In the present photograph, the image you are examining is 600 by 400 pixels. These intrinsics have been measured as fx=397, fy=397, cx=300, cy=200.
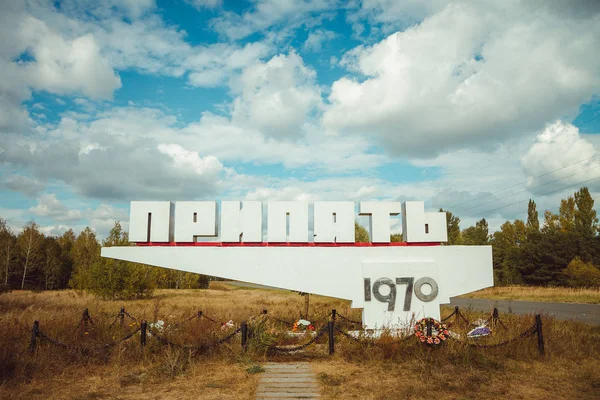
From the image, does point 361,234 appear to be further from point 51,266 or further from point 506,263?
point 51,266

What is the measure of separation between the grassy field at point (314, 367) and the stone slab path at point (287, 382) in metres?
0.20

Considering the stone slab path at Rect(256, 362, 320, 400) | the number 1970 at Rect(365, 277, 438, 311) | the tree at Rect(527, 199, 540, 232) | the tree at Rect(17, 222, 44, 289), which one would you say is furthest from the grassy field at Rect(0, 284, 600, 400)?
the tree at Rect(527, 199, 540, 232)

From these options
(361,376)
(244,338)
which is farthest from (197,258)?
(361,376)

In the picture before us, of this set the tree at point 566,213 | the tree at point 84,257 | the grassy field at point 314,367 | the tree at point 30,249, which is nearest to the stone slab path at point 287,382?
the grassy field at point 314,367

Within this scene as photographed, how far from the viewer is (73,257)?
52812mm

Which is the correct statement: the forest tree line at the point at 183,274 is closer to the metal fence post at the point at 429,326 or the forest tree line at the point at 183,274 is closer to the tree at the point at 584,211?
the tree at the point at 584,211

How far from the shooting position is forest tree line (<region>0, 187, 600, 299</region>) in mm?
31391

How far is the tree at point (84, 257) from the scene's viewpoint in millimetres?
31889

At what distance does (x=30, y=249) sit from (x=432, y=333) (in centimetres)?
4935

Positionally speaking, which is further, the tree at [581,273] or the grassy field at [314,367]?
the tree at [581,273]

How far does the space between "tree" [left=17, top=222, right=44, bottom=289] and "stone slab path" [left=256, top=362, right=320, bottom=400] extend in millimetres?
46118

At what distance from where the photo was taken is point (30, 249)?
45.6 metres

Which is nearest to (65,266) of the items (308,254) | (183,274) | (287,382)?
(183,274)

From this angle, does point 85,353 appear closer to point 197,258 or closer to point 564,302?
point 197,258
